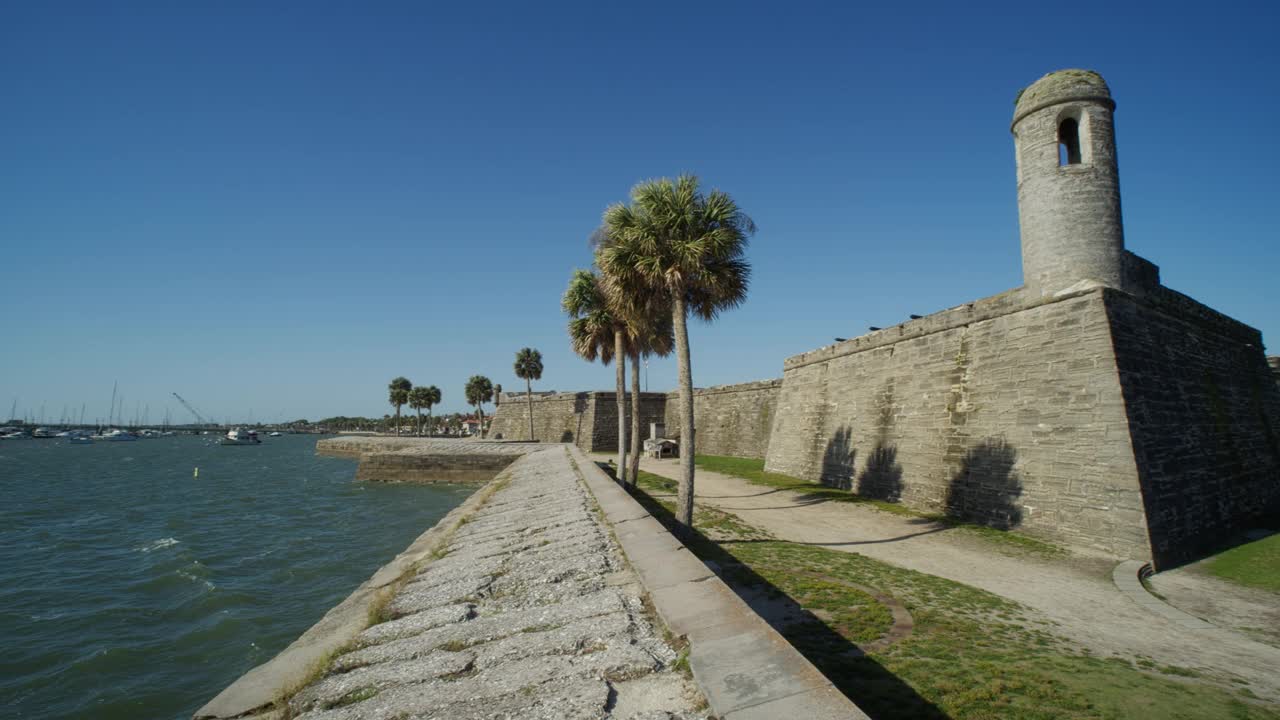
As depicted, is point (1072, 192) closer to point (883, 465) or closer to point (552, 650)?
point (883, 465)

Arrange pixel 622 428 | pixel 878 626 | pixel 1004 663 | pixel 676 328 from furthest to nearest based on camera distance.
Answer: pixel 622 428
pixel 676 328
pixel 878 626
pixel 1004 663

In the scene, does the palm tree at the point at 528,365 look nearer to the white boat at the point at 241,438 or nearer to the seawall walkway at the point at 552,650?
the seawall walkway at the point at 552,650

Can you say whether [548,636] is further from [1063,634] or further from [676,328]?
[676,328]

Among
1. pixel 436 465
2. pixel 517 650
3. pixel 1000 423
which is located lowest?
pixel 436 465

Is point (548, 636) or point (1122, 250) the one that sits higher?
point (1122, 250)

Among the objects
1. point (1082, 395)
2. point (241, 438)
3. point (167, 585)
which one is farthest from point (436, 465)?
point (241, 438)

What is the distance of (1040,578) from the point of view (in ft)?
29.2

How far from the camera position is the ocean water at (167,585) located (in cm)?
730

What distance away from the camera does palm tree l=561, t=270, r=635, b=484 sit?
1984 cm

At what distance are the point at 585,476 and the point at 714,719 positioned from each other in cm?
1229

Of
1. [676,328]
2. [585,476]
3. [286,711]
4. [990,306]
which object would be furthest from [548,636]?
[990,306]

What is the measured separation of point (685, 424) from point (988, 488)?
7459 millimetres

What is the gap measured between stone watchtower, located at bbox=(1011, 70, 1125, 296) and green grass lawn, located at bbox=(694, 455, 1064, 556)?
18.3 feet

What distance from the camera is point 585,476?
14672 millimetres
